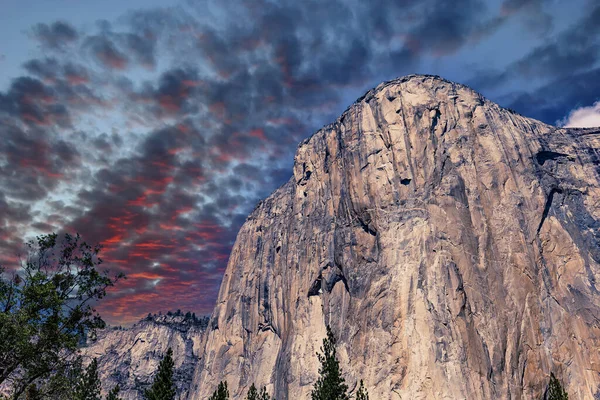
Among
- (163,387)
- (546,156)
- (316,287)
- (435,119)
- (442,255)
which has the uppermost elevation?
(435,119)

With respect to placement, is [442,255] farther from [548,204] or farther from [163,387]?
[163,387]

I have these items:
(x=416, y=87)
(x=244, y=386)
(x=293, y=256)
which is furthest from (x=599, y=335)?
(x=244, y=386)

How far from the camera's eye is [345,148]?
10688cm

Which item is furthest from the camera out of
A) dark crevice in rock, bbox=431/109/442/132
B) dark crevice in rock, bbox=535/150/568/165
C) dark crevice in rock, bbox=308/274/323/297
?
dark crevice in rock, bbox=308/274/323/297

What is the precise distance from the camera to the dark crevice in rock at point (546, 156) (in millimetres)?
88750

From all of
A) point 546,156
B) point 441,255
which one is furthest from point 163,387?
point 546,156

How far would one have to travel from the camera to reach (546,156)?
89188 mm

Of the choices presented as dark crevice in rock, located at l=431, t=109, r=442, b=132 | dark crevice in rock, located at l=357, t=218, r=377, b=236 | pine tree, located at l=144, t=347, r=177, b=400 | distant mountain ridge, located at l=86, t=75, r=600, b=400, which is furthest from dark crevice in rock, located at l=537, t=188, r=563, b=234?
pine tree, located at l=144, t=347, r=177, b=400

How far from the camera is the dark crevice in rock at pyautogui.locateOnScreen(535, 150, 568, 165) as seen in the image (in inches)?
3494

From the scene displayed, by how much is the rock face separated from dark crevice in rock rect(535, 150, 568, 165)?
222 mm

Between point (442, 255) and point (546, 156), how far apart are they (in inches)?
1371

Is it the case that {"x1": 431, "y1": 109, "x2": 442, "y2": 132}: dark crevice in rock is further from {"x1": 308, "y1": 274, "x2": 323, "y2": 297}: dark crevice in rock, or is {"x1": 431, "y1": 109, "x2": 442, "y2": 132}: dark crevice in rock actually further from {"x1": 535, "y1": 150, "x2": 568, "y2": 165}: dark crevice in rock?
{"x1": 308, "y1": 274, "x2": 323, "y2": 297}: dark crevice in rock

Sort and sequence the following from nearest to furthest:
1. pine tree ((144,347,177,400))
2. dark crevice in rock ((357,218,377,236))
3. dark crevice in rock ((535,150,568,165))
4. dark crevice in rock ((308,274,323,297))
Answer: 1. pine tree ((144,347,177,400))
2. dark crevice in rock ((535,150,568,165))
3. dark crevice in rock ((357,218,377,236))
4. dark crevice in rock ((308,274,323,297))

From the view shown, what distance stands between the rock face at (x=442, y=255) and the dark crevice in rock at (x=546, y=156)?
22 centimetres
